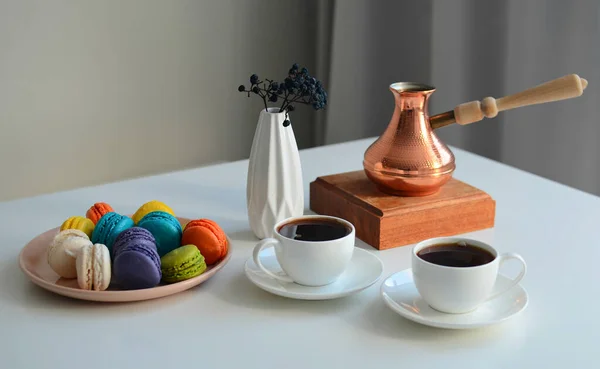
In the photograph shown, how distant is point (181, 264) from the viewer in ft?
2.95

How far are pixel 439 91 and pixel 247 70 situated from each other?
683 millimetres

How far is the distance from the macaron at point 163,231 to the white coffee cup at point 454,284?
0.99ft

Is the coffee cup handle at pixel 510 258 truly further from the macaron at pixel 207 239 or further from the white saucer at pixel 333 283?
the macaron at pixel 207 239

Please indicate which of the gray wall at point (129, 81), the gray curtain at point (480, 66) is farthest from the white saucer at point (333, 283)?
the gray wall at point (129, 81)

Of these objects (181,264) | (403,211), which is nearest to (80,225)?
(181,264)

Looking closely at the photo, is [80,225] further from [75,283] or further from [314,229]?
[314,229]

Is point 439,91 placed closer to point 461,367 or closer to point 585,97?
point 585,97

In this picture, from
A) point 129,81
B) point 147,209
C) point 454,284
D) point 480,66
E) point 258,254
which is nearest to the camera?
point 454,284

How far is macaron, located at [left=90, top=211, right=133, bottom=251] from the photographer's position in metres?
0.94

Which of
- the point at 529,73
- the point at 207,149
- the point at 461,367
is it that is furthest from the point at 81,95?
the point at 461,367

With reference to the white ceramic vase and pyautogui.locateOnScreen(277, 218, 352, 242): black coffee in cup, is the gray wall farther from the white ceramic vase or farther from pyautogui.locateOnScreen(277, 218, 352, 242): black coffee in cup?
pyautogui.locateOnScreen(277, 218, 352, 242): black coffee in cup

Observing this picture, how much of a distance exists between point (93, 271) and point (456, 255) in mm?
406

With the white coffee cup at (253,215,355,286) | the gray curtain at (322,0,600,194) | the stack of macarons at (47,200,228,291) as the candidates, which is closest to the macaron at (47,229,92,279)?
the stack of macarons at (47,200,228,291)

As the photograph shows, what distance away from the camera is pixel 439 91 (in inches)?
89.0
